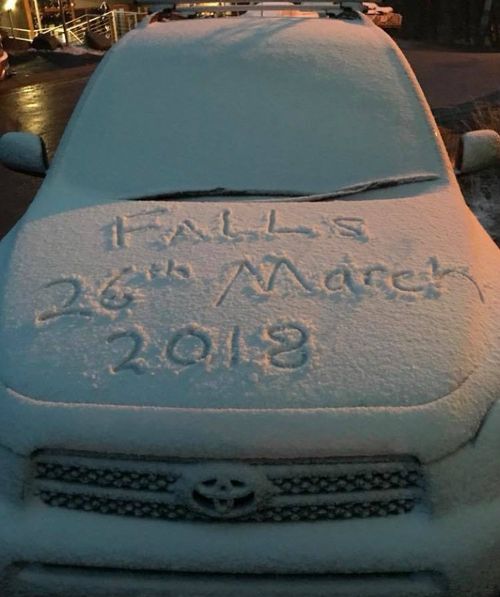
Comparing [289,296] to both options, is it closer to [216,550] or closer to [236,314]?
[236,314]

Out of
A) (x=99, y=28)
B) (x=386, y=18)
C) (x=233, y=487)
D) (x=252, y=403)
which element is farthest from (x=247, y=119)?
(x=99, y=28)

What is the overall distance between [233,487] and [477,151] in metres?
2.01

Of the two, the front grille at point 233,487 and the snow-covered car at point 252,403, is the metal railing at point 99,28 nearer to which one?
the snow-covered car at point 252,403

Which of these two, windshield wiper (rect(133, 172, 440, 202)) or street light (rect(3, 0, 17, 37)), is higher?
windshield wiper (rect(133, 172, 440, 202))

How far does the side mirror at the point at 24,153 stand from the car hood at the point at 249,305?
64 cm

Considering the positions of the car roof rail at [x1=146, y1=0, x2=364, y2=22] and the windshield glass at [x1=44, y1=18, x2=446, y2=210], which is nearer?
the windshield glass at [x1=44, y1=18, x2=446, y2=210]

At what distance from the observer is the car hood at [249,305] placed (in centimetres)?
192

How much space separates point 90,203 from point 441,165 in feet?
4.61

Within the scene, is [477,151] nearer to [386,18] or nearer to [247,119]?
[247,119]

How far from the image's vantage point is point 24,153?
10.6 ft

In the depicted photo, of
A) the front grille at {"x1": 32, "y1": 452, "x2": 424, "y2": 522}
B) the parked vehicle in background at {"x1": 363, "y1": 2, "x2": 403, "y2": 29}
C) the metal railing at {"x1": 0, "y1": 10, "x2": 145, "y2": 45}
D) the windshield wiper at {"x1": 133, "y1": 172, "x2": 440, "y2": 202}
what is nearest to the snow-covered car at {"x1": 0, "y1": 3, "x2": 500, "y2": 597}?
the front grille at {"x1": 32, "y1": 452, "x2": 424, "y2": 522}

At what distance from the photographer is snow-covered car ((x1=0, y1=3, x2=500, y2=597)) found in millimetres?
1847

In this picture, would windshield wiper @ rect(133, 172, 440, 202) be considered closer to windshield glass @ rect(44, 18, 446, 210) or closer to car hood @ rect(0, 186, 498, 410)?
windshield glass @ rect(44, 18, 446, 210)

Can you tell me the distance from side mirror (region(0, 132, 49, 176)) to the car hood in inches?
25.2
